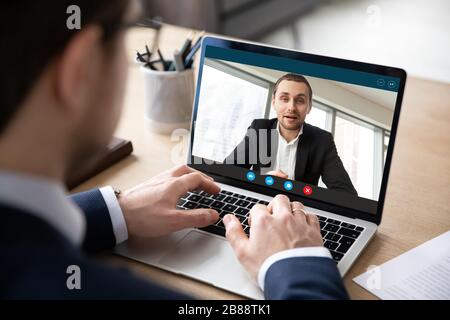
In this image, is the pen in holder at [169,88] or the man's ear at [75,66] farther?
the pen in holder at [169,88]

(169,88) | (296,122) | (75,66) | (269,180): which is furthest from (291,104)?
(75,66)

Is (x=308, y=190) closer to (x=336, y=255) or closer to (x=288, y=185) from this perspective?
(x=288, y=185)

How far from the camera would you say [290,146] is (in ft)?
3.56

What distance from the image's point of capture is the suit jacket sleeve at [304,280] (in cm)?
80

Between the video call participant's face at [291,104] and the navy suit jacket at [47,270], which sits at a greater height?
the video call participant's face at [291,104]

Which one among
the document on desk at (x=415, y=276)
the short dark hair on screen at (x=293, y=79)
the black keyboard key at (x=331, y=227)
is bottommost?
the document on desk at (x=415, y=276)

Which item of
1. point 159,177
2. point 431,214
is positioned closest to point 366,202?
point 431,214

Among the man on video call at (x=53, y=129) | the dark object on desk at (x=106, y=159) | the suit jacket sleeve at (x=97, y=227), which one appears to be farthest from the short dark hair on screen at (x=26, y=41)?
the dark object on desk at (x=106, y=159)

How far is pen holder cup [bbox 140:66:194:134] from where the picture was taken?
134cm

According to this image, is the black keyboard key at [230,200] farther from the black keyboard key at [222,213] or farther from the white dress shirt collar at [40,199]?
the white dress shirt collar at [40,199]

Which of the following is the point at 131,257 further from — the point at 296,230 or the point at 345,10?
the point at 345,10

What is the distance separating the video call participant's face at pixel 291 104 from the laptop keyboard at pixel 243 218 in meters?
0.16

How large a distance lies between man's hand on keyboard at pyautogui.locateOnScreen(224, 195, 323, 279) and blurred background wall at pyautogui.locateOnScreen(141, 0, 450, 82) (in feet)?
9.12

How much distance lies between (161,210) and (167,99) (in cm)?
43
